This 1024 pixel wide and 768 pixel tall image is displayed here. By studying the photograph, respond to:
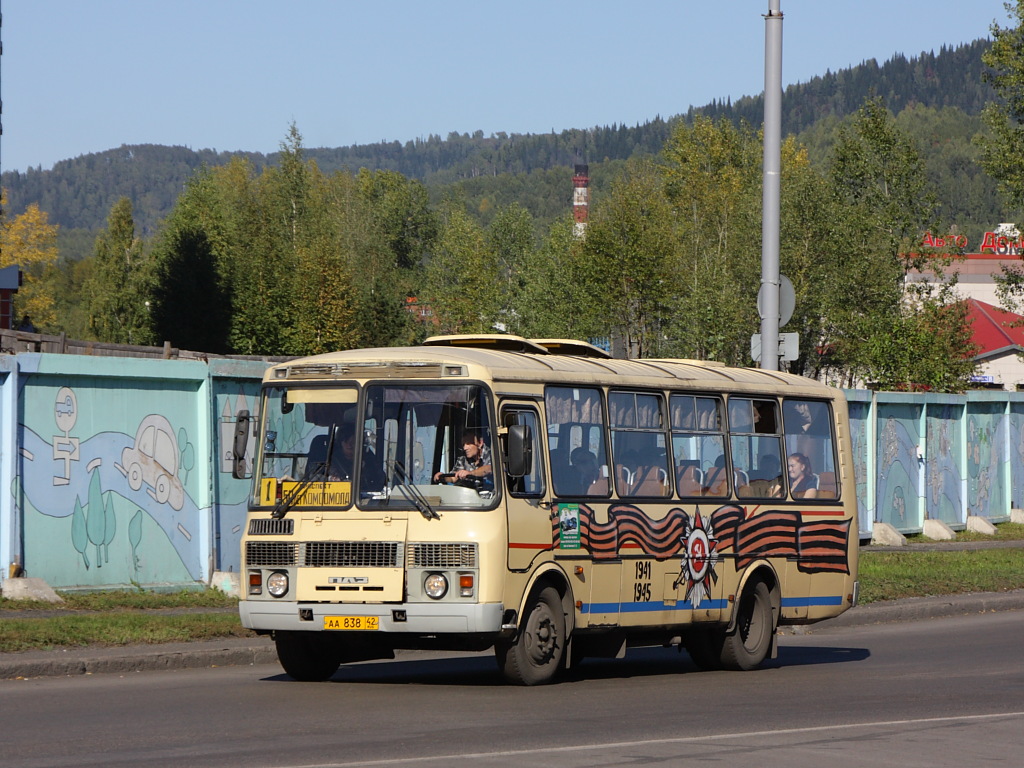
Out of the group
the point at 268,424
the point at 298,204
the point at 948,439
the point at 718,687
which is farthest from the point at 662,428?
the point at 298,204

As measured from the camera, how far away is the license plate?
11531 millimetres

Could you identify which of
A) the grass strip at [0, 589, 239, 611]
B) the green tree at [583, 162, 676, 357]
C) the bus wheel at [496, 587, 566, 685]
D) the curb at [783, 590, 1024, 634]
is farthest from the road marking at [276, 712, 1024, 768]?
the green tree at [583, 162, 676, 357]

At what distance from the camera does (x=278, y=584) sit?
Answer: 39.1 feet

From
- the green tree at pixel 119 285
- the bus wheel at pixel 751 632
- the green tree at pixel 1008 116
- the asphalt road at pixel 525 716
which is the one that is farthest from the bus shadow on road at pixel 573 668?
the green tree at pixel 119 285

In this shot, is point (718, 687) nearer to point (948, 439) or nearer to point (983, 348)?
point (948, 439)

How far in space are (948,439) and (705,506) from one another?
19894 mm

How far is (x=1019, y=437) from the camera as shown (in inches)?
1398

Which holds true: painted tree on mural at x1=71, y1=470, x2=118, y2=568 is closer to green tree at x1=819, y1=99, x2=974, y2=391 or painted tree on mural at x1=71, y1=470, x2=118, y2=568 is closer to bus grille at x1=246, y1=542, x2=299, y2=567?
bus grille at x1=246, y1=542, x2=299, y2=567

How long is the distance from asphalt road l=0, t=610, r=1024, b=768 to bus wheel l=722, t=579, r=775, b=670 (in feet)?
1.08

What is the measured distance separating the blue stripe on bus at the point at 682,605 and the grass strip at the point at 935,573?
495 centimetres

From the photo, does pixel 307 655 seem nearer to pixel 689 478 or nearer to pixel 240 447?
pixel 240 447

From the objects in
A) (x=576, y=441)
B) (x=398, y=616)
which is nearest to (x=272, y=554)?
(x=398, y=616)

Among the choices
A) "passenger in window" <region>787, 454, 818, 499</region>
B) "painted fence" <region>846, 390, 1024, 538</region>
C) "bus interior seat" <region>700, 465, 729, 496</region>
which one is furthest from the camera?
"painted fence" <region>846, 390, 1024, 538</region>

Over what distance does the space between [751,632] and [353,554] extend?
4.58m
